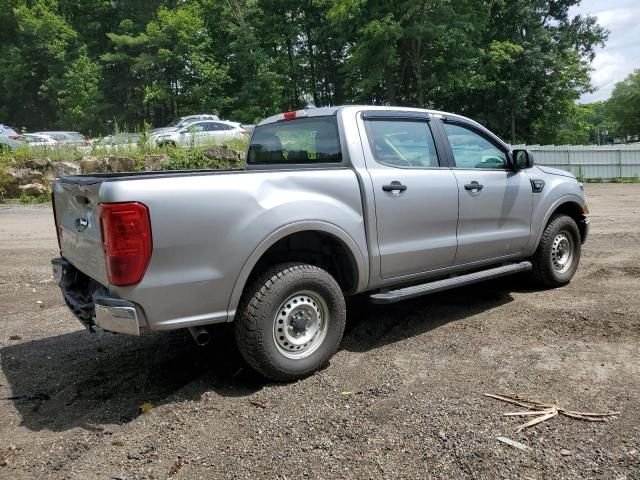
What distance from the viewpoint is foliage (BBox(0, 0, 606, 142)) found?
3369 cm

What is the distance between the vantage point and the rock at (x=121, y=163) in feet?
54.4

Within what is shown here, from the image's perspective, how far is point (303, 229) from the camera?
3824 mm

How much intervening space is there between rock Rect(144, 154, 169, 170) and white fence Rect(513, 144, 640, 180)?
14.4 metres

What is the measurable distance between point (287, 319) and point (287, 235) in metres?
0.58

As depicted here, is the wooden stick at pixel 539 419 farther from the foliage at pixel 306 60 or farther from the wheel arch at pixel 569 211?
the foliage at pixel 306 60

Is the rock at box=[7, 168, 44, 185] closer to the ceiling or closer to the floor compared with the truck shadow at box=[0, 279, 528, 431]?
closer to the ceiling

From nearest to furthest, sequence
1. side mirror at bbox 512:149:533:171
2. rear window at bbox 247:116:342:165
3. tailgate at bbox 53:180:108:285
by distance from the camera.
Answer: tailgate at bbox 53:180:108:285, rear window at bbox 247:116:342:165, side mirror at bbox 512:149:533:171

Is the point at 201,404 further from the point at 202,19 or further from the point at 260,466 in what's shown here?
the point at 202,19

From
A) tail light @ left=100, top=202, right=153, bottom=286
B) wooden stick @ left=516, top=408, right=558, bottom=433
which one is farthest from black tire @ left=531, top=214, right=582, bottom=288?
tail light @ left=100, top=202, right=153, bottom=286

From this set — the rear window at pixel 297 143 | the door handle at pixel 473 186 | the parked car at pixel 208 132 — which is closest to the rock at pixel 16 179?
the parked car at pixel 208 132

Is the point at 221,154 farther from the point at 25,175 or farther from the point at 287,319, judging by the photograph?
the point at 287,319

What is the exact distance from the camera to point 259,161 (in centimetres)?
537

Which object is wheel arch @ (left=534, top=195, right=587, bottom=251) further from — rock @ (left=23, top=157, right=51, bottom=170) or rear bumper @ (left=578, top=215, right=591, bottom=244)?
rock @ (left=23, top=157, right=51, bottom=170)

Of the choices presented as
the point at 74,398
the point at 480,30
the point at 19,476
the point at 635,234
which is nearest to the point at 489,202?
the point at 74,398
